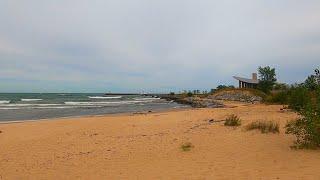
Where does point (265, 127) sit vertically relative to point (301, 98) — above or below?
below

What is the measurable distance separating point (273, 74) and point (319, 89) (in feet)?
175

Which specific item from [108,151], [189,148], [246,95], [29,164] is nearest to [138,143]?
[108,151]

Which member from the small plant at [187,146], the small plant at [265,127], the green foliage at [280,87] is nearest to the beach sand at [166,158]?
the small plant at [187,146]

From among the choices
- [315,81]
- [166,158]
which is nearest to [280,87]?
[315,81]

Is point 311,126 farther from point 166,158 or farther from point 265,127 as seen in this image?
point 166,158

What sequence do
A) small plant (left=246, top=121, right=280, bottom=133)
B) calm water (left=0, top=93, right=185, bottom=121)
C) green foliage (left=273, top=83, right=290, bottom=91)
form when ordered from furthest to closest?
green foliage (left=273, top=83, right=290, bottom=91), calm water (left=0, top=93, right=185, bottom=121), small plant (left=246, top=121, right=280, bottom=133)

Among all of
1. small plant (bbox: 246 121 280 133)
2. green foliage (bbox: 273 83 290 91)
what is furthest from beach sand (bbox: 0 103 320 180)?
green foliage (bbox: 273 83 290 91)

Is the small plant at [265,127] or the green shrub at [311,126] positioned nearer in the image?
the green shrub at [311,126]

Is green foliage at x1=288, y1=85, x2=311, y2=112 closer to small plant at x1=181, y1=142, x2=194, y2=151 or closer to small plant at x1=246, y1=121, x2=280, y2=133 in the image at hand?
small plant at x1=246, y1=121, x2=280, y2=133

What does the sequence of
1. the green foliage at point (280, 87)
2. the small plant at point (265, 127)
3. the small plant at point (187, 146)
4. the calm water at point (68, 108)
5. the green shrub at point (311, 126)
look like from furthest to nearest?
1. the green foliage at point (280, 87)
2. the calm water at point (68, 108)
3. the small plant at point (265, 127)
4. the small plant at point (187, 146)
5. the green shrub at point (311, 126)

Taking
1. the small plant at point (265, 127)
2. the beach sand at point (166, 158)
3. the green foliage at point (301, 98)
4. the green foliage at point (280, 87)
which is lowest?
the beach sand at point (166, 158)

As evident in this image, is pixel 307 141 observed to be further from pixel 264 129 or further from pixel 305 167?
pixel 264 129

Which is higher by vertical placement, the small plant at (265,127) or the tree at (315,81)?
the tree at (315,81)

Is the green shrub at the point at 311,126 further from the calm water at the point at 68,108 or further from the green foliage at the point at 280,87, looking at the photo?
the green foliage at the point at 280,87
